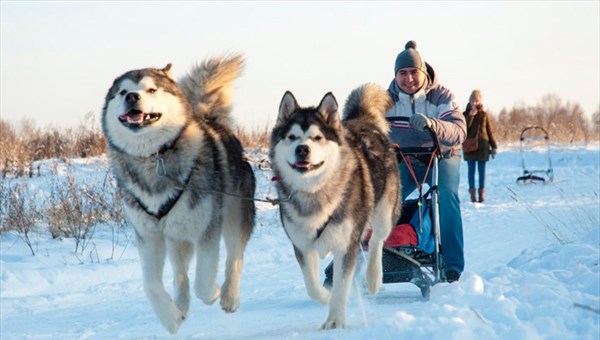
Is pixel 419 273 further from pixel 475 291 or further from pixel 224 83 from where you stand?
pixel 224 83

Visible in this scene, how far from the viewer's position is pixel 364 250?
5.38 meters

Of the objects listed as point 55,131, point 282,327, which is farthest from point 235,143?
point 55,131

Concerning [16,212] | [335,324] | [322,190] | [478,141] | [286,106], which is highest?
[286,106]

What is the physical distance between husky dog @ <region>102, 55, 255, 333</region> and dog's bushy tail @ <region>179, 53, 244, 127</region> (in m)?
0.37

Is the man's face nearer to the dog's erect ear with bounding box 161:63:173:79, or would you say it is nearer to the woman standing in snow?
the dog's erect ear with bounding box 161:63:173:79

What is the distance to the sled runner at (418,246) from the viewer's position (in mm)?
5348

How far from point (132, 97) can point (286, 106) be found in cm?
108

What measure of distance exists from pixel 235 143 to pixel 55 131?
9.15 m

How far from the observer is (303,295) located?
5.86m

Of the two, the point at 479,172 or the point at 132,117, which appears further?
the point at 479,172

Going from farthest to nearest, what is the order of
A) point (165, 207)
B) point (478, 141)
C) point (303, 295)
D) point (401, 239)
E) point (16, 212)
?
point (478, 141) → point (16, 212) → point (303, 295) → point (401, 239) → point (165, 207)

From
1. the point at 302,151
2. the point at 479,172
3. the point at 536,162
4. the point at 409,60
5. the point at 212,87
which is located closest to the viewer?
the point at 302,151

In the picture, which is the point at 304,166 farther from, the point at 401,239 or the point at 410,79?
the point at 410,79

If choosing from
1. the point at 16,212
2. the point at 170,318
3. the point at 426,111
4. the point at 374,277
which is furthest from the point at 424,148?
the point at 16,212
